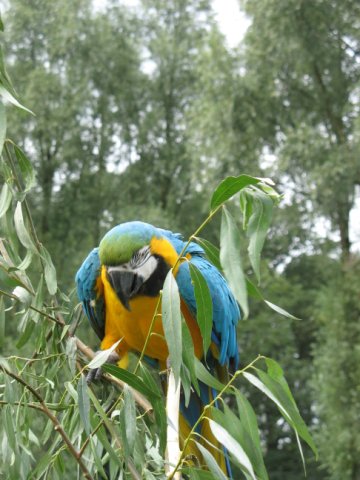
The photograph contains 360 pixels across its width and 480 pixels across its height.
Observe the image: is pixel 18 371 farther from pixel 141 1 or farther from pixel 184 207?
pixel 141 1

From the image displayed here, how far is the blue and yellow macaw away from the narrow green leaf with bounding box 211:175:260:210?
0.69 metres

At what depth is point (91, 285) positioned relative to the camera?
156 cm

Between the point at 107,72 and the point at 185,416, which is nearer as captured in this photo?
the point at 185,416

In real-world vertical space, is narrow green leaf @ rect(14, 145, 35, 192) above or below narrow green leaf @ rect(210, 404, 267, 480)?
above

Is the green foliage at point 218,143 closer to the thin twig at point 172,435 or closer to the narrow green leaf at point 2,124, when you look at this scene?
the thin twig at point 172,435

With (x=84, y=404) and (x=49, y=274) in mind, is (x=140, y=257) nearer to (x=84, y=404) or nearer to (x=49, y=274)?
(x=49, y=274)

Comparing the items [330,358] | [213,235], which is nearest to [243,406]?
[330,358]

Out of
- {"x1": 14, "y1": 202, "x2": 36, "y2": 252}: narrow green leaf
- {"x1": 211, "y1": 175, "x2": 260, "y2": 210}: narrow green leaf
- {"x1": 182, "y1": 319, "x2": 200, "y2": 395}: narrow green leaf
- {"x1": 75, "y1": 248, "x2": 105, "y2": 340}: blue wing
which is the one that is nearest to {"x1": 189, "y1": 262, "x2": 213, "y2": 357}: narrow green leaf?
{"x1": 182, "y1": 319, "x2": 200, "y2": 395}: narrow green leaf

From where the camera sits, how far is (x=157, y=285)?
4.77 feet

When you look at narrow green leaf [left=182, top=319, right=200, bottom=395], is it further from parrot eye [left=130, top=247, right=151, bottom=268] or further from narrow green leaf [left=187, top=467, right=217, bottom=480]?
parrot eye [left=130, top=247, right=151, bottom=268]

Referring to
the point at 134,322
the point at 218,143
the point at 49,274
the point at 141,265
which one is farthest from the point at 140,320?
the point at 218,143

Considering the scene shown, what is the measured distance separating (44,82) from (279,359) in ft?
10.9

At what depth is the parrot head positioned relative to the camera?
1392 mm

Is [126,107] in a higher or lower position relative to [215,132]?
higher
